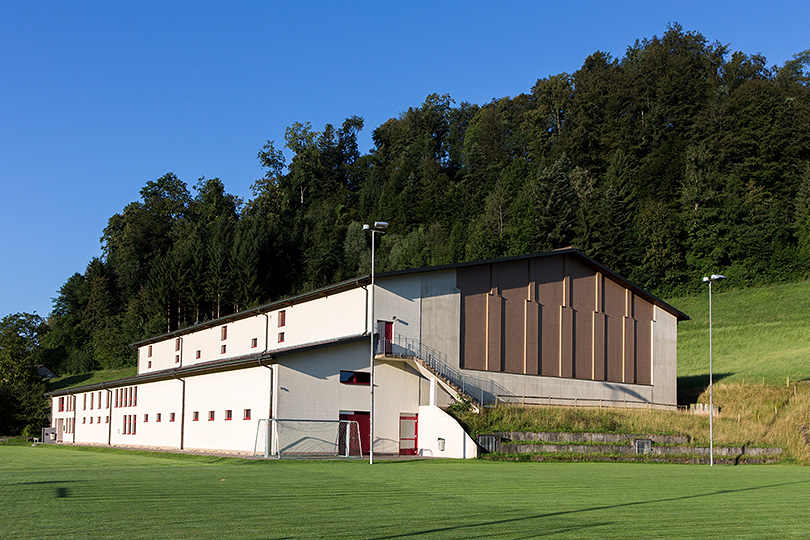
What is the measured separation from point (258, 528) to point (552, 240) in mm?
84795

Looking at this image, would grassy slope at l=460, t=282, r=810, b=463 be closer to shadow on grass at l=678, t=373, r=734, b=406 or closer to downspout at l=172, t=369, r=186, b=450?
shadow on grass at l=678, t=373, r=734, b=406

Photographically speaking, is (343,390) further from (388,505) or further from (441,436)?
(388,505)

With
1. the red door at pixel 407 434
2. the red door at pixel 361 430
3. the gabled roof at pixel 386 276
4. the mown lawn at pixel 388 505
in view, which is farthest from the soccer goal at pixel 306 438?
the mown lawn at pixel 388 505

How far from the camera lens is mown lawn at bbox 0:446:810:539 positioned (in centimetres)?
1094

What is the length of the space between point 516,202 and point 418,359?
6496cm

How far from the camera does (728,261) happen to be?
279ft

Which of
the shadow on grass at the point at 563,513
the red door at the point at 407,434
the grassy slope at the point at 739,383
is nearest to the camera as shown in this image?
the shadow on grass at the point at 563,513

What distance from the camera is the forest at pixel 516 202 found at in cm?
8712

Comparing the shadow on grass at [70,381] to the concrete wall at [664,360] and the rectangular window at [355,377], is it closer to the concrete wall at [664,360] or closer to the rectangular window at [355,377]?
the rectangular window at [355,377]

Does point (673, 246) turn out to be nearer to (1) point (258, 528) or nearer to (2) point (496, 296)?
(2) point (496, 296)

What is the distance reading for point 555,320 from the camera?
48.2 metres

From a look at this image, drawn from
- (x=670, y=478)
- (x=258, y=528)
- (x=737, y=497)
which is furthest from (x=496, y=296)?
(x=258, y=528)

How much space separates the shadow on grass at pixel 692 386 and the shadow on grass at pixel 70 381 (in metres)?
75.4

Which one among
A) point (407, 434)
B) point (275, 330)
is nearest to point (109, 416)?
point (275, 330)
